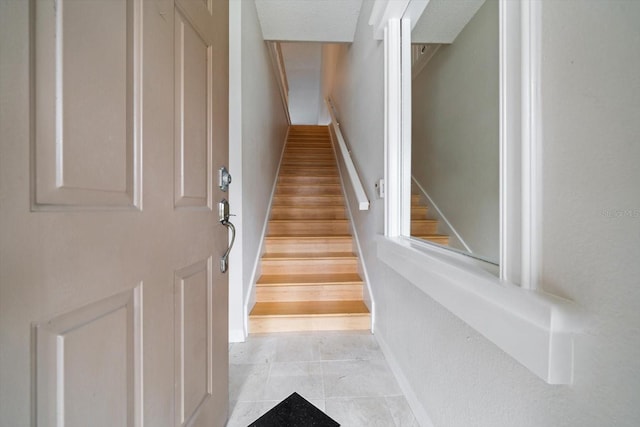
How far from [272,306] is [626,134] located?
198 centimetres

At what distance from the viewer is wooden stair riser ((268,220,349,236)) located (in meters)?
2.64

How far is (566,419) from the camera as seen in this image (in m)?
0.46

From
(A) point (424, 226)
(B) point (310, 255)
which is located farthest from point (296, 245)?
(A) point (424, 226)

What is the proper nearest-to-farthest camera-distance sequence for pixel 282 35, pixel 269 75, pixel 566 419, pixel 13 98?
1. pixel 13 98
2. pixel 566 419
3. pixel 282 35
4. pixel 269 75

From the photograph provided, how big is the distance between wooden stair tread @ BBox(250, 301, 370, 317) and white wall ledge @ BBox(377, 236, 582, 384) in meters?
1.16

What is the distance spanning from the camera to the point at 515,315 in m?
0.50

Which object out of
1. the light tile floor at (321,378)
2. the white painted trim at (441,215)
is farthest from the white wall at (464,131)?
the light tile floor at (321,378)

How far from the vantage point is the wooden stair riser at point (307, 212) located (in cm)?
284

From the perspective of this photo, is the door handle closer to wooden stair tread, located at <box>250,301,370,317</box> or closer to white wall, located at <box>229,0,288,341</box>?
white wall, located at <box>229,0,288,341</box>

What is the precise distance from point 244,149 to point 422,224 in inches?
50.1

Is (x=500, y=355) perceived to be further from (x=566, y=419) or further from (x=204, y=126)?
(x=204, y=126)

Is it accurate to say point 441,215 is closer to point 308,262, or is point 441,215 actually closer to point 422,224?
point 422,224

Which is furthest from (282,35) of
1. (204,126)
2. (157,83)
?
(157,83)

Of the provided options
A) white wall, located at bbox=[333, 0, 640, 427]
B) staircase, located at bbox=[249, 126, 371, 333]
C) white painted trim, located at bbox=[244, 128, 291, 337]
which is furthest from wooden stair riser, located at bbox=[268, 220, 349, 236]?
white wall, located at bbox=[333, 0, 640, 427]
